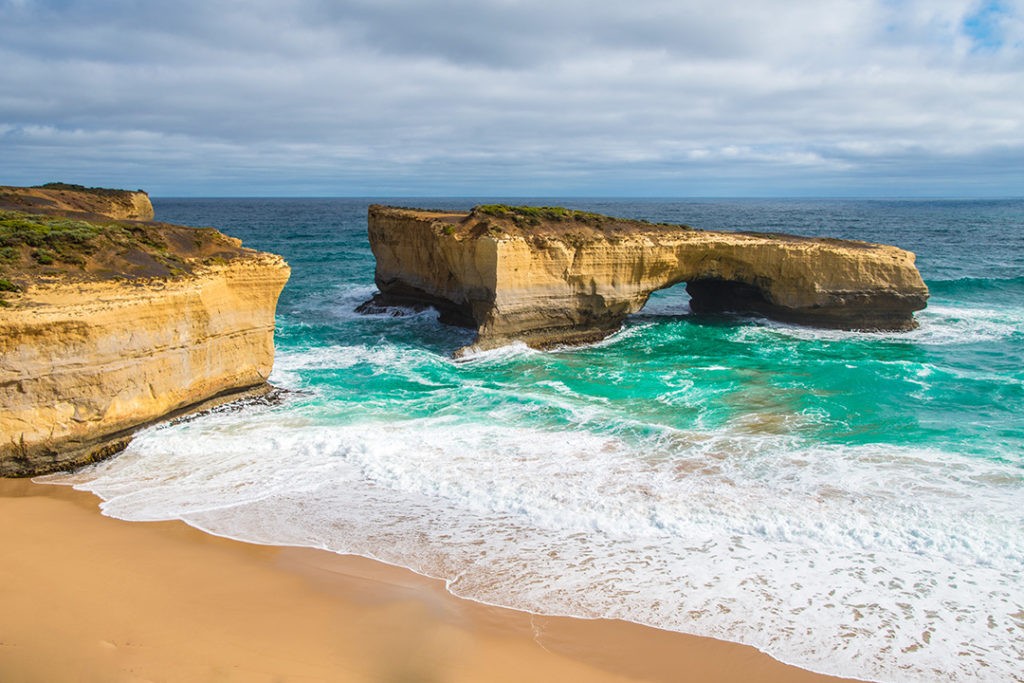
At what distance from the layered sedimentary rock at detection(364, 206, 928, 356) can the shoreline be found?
12.2 metres

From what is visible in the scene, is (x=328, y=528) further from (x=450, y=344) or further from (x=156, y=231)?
(x=450, y=344)

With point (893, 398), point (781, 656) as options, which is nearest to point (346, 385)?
point (781, 656)

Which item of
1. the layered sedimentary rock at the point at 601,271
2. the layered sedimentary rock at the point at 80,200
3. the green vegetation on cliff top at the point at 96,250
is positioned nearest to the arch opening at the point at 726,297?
the layered sedimentary rock at the point at 601,271

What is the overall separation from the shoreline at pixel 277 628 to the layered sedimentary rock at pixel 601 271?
12198 millimetres

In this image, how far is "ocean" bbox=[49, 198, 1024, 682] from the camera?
27.6ft

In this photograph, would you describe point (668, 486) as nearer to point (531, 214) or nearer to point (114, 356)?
point (114, 356)

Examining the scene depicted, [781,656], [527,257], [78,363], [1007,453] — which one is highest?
[527,257]

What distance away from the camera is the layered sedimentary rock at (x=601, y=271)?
2094 cm

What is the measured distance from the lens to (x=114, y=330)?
12.1 metres

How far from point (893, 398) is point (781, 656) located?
1074 cm

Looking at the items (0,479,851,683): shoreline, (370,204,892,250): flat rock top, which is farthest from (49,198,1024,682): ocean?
(370,204,892,250): flat rock top

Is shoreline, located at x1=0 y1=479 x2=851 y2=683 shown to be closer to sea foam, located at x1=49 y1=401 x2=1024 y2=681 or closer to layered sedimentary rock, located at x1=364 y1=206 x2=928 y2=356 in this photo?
sea foam, located at x1=49 y1=401 x2=1024 y2=681

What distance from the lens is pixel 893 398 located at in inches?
638

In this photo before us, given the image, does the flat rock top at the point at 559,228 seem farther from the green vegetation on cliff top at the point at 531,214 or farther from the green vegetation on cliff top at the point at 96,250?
the green vegetation on cliff top at the point at 96,250
